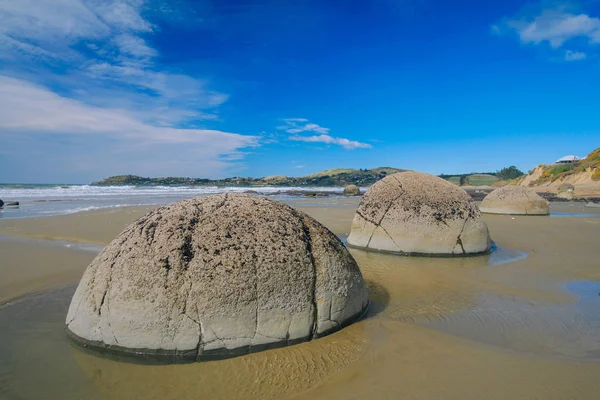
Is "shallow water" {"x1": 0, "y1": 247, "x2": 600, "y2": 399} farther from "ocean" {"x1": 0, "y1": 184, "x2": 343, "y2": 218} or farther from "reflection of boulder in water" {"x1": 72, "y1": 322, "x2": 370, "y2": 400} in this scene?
"ocean" {"x1": 0, "y1": 184, "x2": 343, "y2": 218}

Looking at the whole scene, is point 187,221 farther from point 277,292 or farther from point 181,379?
point 181,379

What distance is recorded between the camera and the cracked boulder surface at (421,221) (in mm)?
8266

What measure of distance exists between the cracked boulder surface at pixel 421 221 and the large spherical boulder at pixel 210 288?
14.7 ft

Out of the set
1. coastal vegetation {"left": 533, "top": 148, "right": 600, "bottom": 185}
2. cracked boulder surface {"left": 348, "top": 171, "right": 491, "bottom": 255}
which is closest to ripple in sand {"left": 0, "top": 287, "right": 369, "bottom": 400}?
cracked boulder surface {"left": 348, "top": 171, "right": 491, "bottom": 255}

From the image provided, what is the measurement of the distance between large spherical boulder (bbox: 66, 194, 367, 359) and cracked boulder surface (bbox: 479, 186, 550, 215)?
17.5 meters

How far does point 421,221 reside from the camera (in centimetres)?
830

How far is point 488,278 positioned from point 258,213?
4.73 meters

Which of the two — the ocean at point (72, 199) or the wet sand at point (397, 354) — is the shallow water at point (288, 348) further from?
the ocean at point (72, 199)

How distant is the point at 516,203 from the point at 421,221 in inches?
516

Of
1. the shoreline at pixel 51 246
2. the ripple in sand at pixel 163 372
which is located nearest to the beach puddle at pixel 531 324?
the ripple in sand at pixel 163 372

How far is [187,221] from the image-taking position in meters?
4.05

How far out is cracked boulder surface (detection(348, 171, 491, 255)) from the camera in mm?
8266

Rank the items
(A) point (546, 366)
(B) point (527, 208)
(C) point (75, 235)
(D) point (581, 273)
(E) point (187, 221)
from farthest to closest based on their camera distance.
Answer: (B) point (527, 208) → (C) point (75, 235) → (D) point (581, 273) → (E) point (187, 221) → (A) point (546, 366)

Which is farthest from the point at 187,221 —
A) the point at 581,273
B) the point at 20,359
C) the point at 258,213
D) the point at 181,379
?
the point at 581,273
